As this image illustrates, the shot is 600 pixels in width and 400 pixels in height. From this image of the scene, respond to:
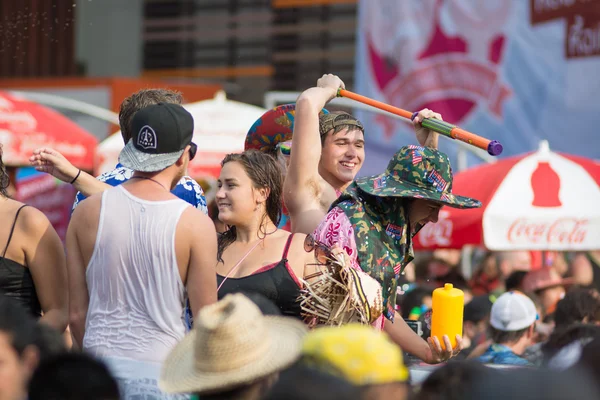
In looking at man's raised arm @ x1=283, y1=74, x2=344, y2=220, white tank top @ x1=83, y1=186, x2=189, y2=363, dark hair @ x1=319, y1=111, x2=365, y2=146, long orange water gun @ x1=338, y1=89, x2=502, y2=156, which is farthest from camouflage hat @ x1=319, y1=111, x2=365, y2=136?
white tank top @ x1=83, y1=186, x2=189, y2=363

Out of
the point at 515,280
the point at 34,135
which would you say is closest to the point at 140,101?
→ the point at 515,280

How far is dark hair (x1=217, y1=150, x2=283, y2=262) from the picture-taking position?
404 cm

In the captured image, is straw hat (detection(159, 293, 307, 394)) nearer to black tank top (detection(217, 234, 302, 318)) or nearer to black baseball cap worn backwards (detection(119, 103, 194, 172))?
black baseball cap worn backwards (detection(119, 103, 194, 172))

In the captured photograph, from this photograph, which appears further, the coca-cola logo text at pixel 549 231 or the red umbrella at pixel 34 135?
the red umbrella at pixel 34 135

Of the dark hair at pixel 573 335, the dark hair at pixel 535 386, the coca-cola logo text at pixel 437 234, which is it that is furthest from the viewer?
the coca-cola logo text at pixel 437 234

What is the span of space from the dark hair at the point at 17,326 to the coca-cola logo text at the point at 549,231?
5388 millimetres

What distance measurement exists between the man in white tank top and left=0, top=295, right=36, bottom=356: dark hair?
42cm

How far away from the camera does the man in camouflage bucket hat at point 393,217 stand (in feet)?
12.7

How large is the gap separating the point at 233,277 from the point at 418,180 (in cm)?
77

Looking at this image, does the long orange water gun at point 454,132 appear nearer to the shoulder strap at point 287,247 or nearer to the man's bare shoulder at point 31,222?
the shoulder strap at point 287,247

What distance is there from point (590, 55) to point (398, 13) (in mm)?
3585

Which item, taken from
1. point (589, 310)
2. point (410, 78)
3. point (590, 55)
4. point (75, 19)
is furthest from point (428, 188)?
point (75, 19)

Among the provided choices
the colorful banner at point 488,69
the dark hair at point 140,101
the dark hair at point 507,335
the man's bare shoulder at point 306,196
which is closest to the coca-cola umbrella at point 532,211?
the dark hair at point 507,335

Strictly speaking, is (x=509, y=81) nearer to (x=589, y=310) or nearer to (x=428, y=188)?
(x=589, y=310)
